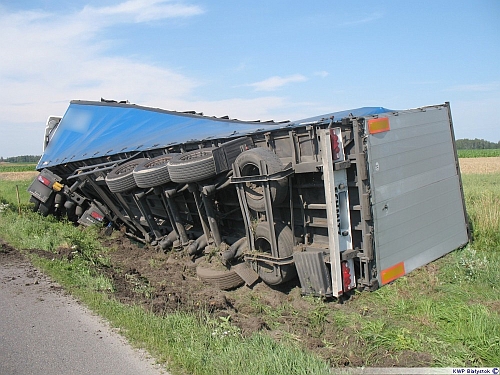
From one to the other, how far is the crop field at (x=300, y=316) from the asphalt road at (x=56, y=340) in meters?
0.18

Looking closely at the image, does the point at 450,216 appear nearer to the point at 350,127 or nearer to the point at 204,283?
the point at 350,127

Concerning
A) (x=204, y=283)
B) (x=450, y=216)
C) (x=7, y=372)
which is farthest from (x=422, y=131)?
(x=7, y=372)

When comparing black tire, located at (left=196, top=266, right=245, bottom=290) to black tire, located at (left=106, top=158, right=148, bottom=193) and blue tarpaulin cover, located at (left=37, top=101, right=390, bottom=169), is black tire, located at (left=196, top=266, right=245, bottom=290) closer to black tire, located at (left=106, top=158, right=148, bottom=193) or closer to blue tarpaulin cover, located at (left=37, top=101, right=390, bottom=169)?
black tire, located at (left=106, top=158, right=148, bottom=193)

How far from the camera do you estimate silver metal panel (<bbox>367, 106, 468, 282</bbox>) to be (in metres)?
5.91

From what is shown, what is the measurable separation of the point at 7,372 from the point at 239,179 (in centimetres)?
338

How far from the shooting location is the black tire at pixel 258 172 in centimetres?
617

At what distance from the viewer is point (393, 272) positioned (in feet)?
19.9

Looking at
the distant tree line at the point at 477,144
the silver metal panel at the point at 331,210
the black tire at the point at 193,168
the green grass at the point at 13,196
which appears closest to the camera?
the silver metal panel at the point at 331,210

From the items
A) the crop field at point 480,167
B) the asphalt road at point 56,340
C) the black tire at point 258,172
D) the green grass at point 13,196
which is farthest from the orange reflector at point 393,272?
the crop field at point 480,167

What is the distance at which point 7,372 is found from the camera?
Result: 4.41 meters

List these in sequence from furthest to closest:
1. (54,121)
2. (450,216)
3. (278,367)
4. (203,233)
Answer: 1. (54,121)
2. (203,233)
3. (450,216)
4. (278,367)

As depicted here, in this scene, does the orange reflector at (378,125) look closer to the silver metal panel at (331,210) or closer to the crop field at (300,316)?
the silver metal panel at (331,210)

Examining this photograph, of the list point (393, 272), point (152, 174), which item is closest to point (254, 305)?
point (393, 272)

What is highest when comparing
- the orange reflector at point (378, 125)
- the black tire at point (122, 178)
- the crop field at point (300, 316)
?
the orange reflector at point (378, 125)
